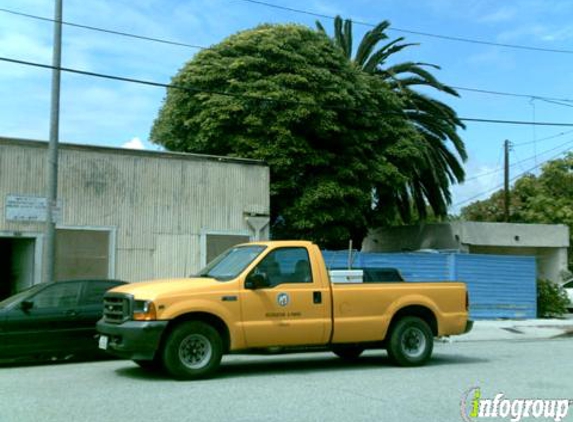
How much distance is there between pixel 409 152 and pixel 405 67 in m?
5.52

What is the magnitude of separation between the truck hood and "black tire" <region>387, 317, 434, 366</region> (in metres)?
3.13

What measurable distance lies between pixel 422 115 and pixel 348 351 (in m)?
18.9

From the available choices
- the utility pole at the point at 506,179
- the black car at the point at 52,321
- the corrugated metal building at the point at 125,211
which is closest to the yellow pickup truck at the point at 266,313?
the black car at the point at 52,321

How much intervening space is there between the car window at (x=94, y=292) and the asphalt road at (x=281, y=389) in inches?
44.5

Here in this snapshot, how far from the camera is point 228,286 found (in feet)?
34.2

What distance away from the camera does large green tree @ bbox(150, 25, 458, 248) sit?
77.7 ft

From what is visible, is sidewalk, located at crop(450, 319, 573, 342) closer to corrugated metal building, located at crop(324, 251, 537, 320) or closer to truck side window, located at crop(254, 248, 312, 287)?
corrugated metal building, located at crop(324, 251, 537, 320)

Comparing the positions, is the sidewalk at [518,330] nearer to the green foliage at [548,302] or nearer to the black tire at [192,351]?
the green foliage at [548,302]

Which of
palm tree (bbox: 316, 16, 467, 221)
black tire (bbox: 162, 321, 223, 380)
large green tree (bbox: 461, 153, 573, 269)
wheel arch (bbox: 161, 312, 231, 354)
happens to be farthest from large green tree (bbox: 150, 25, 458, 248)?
large green tree (bbox: 461, 153, 573, 269)

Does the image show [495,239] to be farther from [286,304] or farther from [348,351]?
[286,304]

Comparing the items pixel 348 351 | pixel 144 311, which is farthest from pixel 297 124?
pixel 144 311

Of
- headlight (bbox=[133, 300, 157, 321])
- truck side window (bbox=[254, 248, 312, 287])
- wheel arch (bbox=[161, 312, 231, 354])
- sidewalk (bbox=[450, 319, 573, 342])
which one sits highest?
truck side window (bbox=[254, 248, 312, 287])

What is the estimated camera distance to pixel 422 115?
29.9 metres

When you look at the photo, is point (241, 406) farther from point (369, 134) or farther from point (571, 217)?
point (571, 217)
